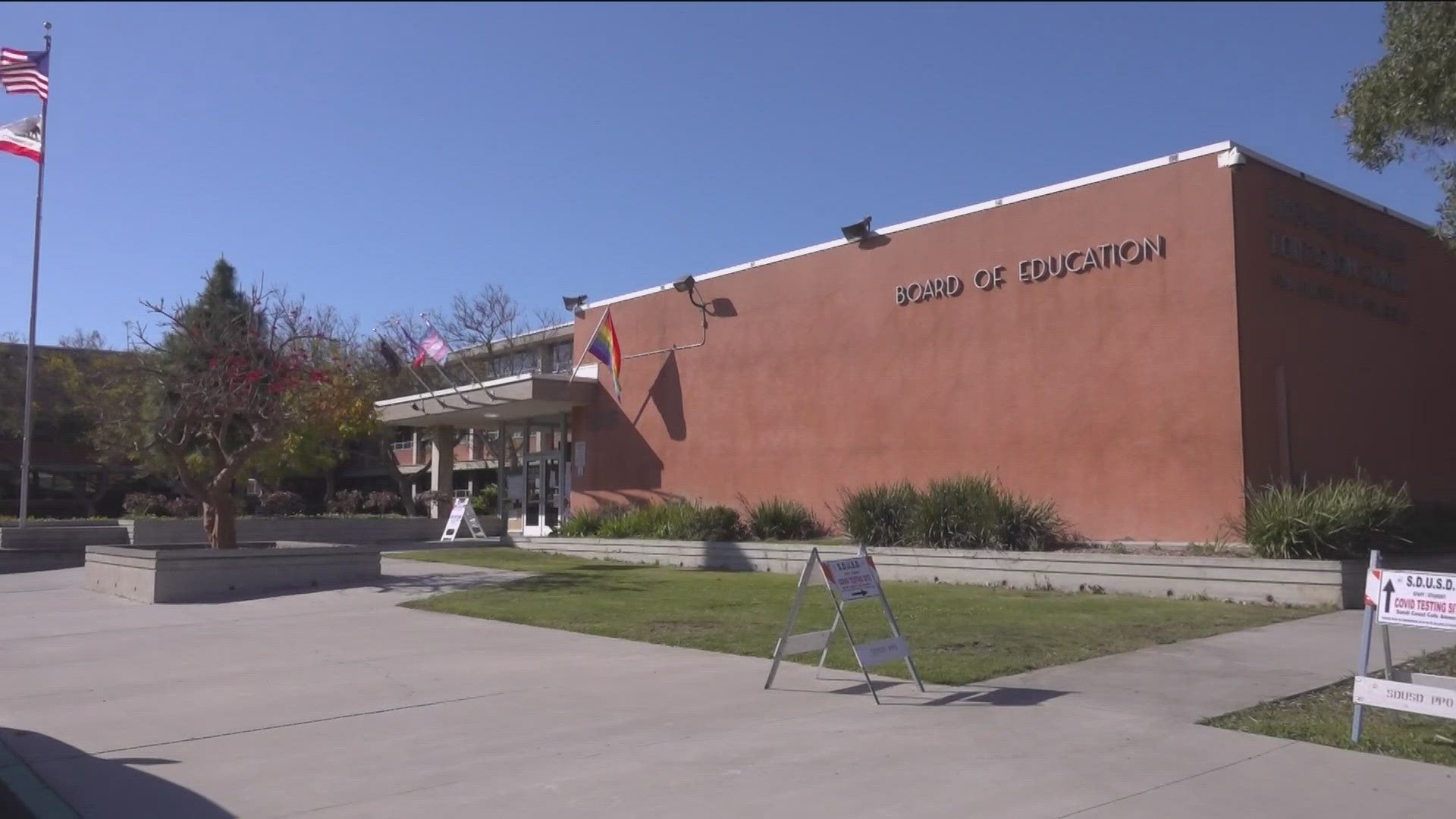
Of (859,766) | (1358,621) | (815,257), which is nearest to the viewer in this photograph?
(859,766)

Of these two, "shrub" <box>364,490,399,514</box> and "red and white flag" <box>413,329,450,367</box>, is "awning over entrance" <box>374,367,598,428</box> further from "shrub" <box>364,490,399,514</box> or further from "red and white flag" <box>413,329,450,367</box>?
"shrub" <box>364,490,399,514</box>

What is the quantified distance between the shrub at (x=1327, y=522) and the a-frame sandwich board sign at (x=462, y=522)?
19535 mm

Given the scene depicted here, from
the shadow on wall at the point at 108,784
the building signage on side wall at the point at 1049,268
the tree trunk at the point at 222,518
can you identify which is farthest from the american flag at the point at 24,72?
the shadow on wall at the point at 108,784

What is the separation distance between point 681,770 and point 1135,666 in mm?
5110

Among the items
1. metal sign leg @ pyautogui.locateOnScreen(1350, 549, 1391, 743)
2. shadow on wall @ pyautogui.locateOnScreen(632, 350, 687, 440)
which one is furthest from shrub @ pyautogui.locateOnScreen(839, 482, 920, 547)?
metal sign leg @ pyautogui.locateOnScreen(1350, 549, 1391, 743)

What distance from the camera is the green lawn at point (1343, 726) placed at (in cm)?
745

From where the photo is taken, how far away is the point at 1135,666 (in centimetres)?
1052

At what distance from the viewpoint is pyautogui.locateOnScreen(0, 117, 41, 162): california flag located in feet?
87.0

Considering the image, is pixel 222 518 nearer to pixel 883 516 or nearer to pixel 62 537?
pixel 62 537

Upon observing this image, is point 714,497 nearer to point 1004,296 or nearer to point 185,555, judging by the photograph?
point 1004,296

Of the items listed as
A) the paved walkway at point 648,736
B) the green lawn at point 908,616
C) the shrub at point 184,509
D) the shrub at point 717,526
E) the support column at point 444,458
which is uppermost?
the support column at point 444,458

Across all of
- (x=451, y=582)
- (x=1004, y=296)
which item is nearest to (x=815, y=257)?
(x=1004, y=296)

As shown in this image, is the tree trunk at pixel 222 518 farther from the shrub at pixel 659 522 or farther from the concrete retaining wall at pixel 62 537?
the shrub at pixel 659 522

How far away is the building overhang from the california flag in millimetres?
11021
